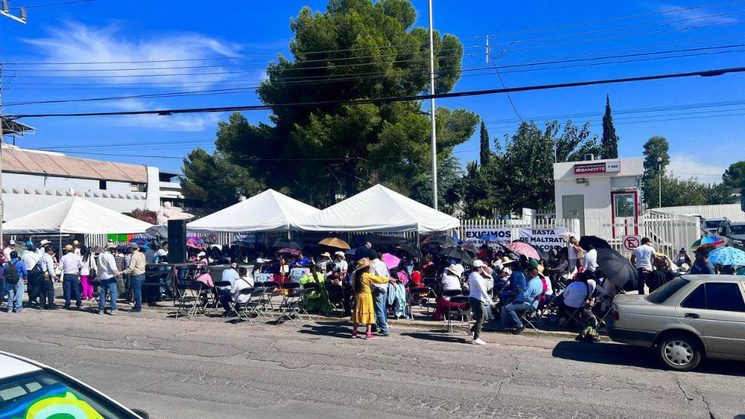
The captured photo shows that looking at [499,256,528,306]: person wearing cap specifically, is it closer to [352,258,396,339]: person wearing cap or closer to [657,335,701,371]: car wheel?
[352,258,396,339]: person wearing cap

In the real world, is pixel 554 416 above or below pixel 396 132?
below

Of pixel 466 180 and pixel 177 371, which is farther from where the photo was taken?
pixel 466 180

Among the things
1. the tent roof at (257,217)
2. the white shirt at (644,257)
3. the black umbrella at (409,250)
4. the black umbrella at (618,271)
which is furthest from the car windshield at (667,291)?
the tent roof at (257,217)

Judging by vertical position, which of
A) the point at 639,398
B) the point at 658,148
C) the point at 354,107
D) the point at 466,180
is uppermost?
the point at 658,148

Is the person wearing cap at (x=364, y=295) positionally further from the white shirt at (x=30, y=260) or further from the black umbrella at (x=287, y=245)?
the white shirt at (x=30, y=260)

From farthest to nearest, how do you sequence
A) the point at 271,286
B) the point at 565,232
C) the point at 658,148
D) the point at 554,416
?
the point at 658,148, the point at 565,232, the point at 271,286, the point at 554,416

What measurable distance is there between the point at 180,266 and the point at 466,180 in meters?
29.2

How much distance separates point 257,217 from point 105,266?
244 inches

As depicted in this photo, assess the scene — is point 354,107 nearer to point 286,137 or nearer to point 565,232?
point 286,137

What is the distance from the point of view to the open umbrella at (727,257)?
1229cm

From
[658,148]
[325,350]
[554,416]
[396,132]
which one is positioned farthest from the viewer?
[658,148]

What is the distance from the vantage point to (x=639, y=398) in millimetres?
7641

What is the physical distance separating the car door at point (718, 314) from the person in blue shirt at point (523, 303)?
3179 millimetres

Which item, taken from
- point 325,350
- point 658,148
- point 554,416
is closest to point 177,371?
point 325,350
